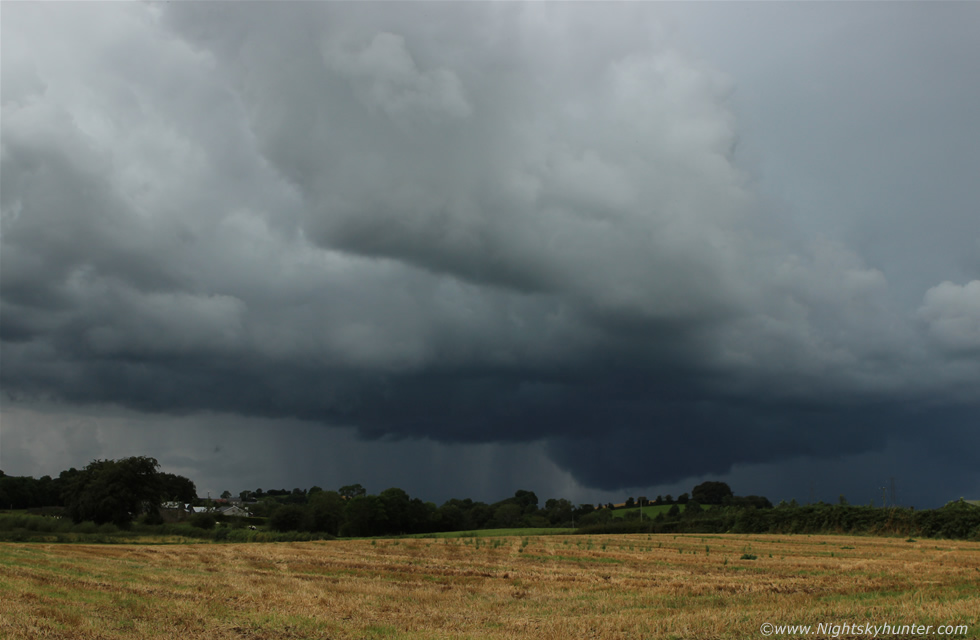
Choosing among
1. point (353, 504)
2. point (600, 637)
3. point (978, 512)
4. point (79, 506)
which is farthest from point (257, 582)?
point (353, 504)

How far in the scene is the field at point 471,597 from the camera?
588 inches

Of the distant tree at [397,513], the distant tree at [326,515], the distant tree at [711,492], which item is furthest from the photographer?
the distant tree at [711,492]

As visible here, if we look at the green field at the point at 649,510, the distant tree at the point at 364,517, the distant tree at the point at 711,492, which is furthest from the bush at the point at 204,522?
the distant tree at the point at 711,492

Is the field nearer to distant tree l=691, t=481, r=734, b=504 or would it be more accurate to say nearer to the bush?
the bush

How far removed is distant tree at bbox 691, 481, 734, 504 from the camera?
588 feet

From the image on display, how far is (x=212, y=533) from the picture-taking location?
7806cm

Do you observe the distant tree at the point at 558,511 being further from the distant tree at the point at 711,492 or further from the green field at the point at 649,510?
the distant tree at the point at 711,492

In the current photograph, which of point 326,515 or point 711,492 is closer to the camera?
point 326,515

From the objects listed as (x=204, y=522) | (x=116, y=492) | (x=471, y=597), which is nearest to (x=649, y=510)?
(x=204, y=522)

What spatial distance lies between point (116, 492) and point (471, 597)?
83605 millimetres

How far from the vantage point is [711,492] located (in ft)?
600

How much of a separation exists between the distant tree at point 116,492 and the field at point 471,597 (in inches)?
2216

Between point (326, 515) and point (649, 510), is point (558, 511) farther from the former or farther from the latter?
point (326, 515)

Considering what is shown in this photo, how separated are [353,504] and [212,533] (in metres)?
37.7
